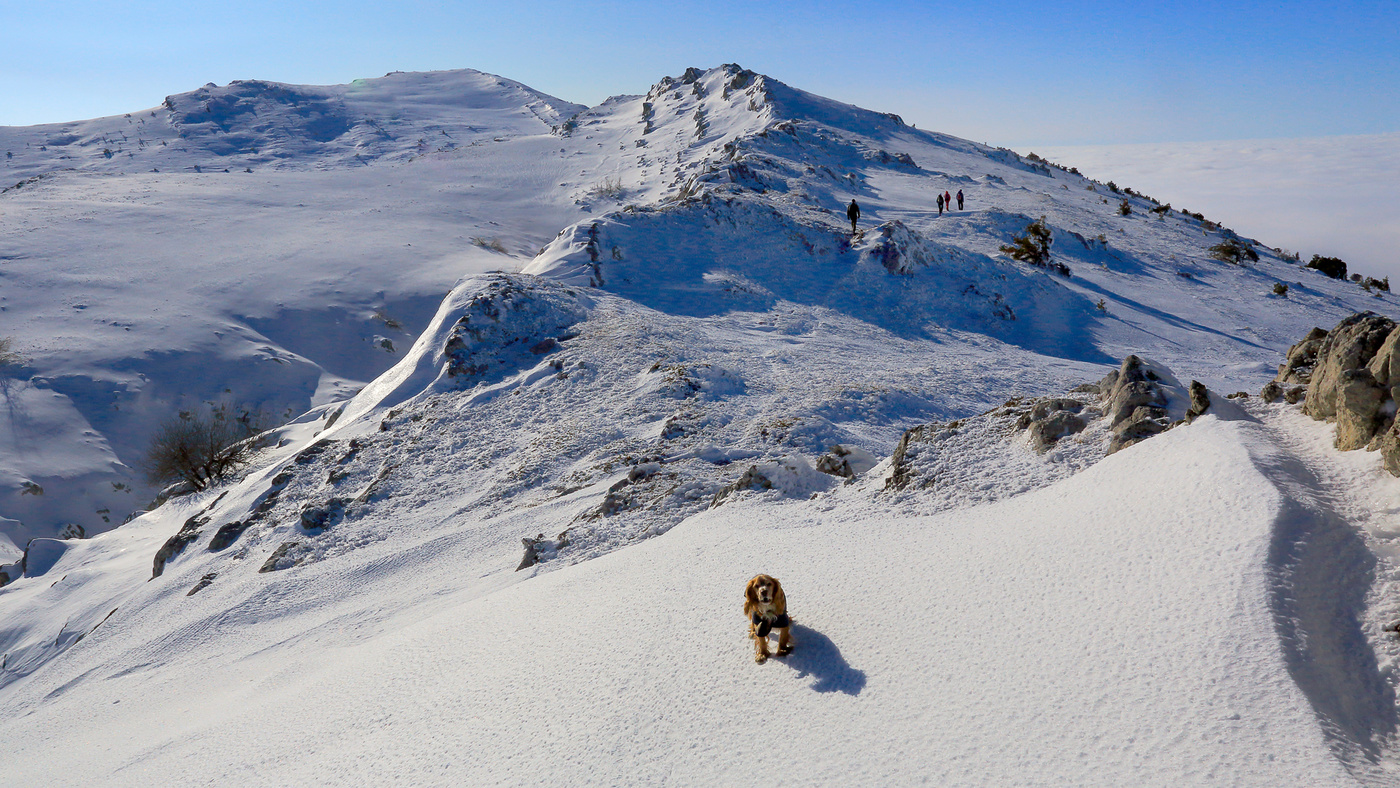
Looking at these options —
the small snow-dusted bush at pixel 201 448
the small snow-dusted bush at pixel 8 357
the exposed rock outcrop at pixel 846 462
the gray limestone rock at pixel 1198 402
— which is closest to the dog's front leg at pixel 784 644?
the gray limestone rock at pixel 1198 402

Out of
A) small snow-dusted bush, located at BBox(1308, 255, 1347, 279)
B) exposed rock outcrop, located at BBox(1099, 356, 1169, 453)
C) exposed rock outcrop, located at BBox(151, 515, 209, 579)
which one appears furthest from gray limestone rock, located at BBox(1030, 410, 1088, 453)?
small snow-dusted bush, located at BBox(1308, 255, 1347, 279)

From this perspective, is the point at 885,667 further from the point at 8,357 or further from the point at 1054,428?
the point at 8,357

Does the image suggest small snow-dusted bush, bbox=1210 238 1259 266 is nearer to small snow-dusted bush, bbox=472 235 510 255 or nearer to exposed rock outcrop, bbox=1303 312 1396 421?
exposed rock outcrop, bbox=1303 312 1396 421

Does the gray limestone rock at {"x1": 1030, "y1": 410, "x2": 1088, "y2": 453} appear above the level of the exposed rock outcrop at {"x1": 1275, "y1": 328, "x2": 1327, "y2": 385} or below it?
below

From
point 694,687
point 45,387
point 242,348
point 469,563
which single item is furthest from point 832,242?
point 45,387

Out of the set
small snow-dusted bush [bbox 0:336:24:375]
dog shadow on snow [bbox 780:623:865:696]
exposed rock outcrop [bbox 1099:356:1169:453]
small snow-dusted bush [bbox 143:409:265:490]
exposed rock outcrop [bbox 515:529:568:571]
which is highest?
exposed rock outcrop [bbox 1099:356:1169:453]

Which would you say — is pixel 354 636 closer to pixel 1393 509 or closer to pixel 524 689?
pixel 524 689
